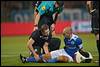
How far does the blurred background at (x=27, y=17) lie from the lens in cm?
3631

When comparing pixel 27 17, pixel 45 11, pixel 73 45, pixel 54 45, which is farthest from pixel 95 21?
pixel 27 17

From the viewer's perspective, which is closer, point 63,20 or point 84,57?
point 84,57

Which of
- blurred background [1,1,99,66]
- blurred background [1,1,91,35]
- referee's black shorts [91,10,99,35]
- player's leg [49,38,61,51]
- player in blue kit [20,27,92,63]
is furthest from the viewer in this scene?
blurred background [1,1,91,35]

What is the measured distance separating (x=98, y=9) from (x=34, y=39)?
5.94 feet

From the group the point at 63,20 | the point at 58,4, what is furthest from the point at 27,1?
the point at 58,4

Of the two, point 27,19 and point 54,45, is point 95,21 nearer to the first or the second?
point 54,45

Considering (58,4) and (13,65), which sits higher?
(58,4)

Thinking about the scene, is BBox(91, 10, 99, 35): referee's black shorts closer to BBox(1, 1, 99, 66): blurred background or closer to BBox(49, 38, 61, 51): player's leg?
BBox(49, 38, 61, 51): player's leg

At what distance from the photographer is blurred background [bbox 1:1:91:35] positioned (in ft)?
119

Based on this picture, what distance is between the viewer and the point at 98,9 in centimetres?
1287

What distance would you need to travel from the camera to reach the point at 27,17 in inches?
1501

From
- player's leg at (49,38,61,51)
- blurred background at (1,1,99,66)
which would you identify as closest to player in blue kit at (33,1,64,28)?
player's leg at (49,38,61,51)

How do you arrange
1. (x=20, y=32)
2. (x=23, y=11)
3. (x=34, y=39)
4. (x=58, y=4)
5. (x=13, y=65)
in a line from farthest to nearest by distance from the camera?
1. (x=23, y=11)
2. (x=20, y=32)
3. (x=58, y=4)
4. (x=34, y=39)
5. (x=13, y=65)

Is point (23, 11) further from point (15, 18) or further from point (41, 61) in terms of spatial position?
point (41, 61)
